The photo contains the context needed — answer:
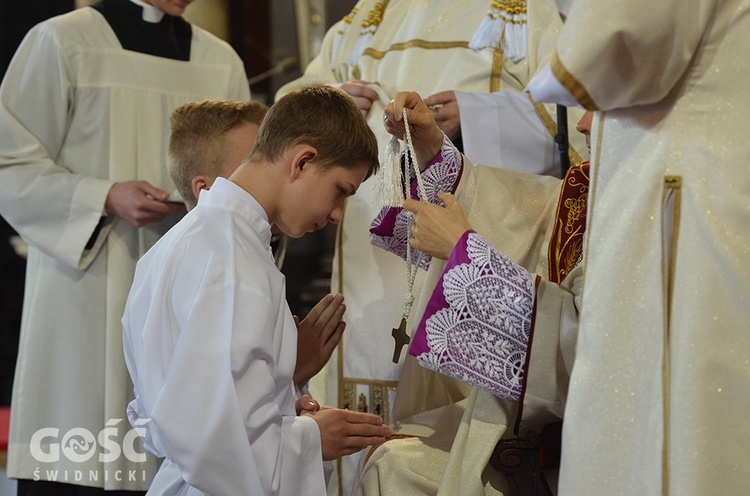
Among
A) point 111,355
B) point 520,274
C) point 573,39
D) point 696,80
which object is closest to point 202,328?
point 520,274

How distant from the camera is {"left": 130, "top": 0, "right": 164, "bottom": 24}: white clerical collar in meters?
3.56

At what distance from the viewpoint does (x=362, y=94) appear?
11.0 ft

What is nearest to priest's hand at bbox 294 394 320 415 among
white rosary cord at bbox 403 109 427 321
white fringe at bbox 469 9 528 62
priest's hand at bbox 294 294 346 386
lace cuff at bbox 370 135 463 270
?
priest's hand at bbox 294 294 346 386

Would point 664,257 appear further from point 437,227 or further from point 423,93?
point 423,93

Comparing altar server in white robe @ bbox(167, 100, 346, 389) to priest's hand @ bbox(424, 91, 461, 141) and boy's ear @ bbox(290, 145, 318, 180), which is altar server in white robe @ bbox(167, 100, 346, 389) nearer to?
boy's ear @ bbox(290, 145, 318, 180)

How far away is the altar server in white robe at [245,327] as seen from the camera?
1927mm

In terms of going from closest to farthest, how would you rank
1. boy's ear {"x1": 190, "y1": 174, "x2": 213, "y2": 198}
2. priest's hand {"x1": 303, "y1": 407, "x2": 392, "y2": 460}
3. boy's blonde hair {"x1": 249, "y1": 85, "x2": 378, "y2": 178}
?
priest's hand {"x1": 303, "y1": 407, "x2": 392, "y2": 460}
boy's blonde hair {"x1": 249, "y1": 85, "x2": 378, "y2": 178}
boy's ear {"x1": 190, "y1": 174, "x2": 213, "y2": 198}

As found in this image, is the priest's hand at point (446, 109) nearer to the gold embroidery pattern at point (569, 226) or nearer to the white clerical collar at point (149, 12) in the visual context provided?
the gold embroidery pattern at point (569, 226)

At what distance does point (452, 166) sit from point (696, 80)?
1059 mm

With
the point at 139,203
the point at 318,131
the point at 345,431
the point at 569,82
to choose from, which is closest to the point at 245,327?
the point at 345,431

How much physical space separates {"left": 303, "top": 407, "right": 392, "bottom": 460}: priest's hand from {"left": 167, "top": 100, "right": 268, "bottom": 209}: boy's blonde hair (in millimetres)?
858

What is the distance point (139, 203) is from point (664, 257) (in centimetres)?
185

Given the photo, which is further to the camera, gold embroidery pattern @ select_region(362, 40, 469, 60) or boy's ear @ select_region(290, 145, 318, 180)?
gold embroidery pattern @ select_region(362, 40, 469, 60)

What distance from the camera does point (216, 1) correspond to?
6332mm
